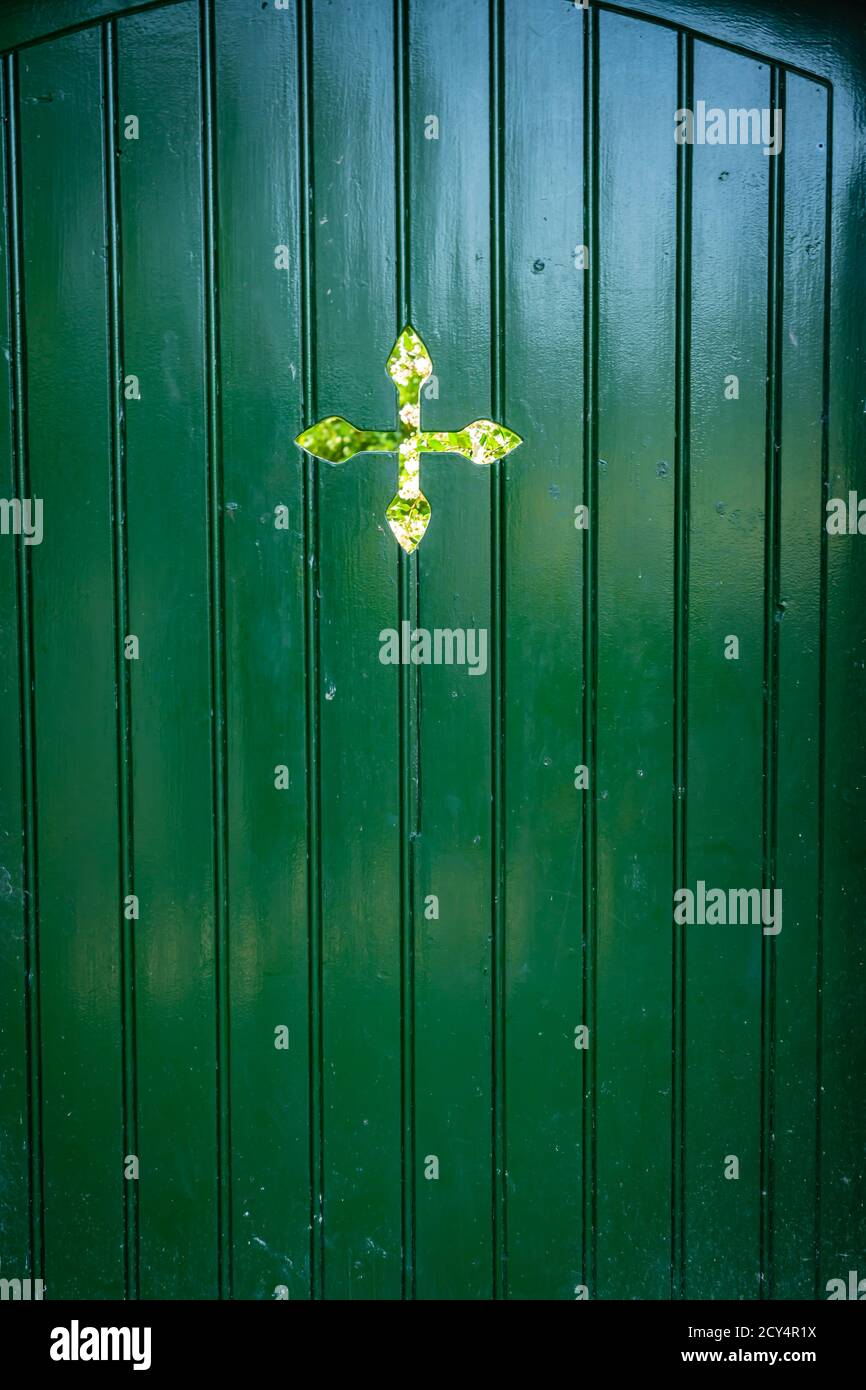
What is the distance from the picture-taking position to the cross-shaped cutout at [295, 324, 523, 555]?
5.62ft

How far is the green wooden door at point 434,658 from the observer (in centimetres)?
169

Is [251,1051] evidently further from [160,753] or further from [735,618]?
[735,618]

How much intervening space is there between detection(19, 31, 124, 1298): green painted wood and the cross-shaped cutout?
1.26 feet

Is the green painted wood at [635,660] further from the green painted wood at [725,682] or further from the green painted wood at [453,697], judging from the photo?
the green painted wood at [453,697]

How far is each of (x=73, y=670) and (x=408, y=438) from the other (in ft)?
2.27

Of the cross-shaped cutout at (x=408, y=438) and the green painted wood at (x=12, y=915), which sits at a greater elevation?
the cross-shaped cutout at (x=408, y=438)

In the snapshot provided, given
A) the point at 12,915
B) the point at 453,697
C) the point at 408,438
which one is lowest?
the point at 12,915

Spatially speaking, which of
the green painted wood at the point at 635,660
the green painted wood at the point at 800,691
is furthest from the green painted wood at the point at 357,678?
the green painted wood at the point at 800,691

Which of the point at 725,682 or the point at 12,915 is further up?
the point at 725,682

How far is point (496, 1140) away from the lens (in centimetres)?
179

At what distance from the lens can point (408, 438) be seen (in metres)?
1.72

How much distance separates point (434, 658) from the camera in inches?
69.2

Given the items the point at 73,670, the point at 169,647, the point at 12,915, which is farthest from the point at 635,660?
the point at 12,915

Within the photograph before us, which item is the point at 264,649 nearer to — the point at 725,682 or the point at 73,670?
the point at 73,670
